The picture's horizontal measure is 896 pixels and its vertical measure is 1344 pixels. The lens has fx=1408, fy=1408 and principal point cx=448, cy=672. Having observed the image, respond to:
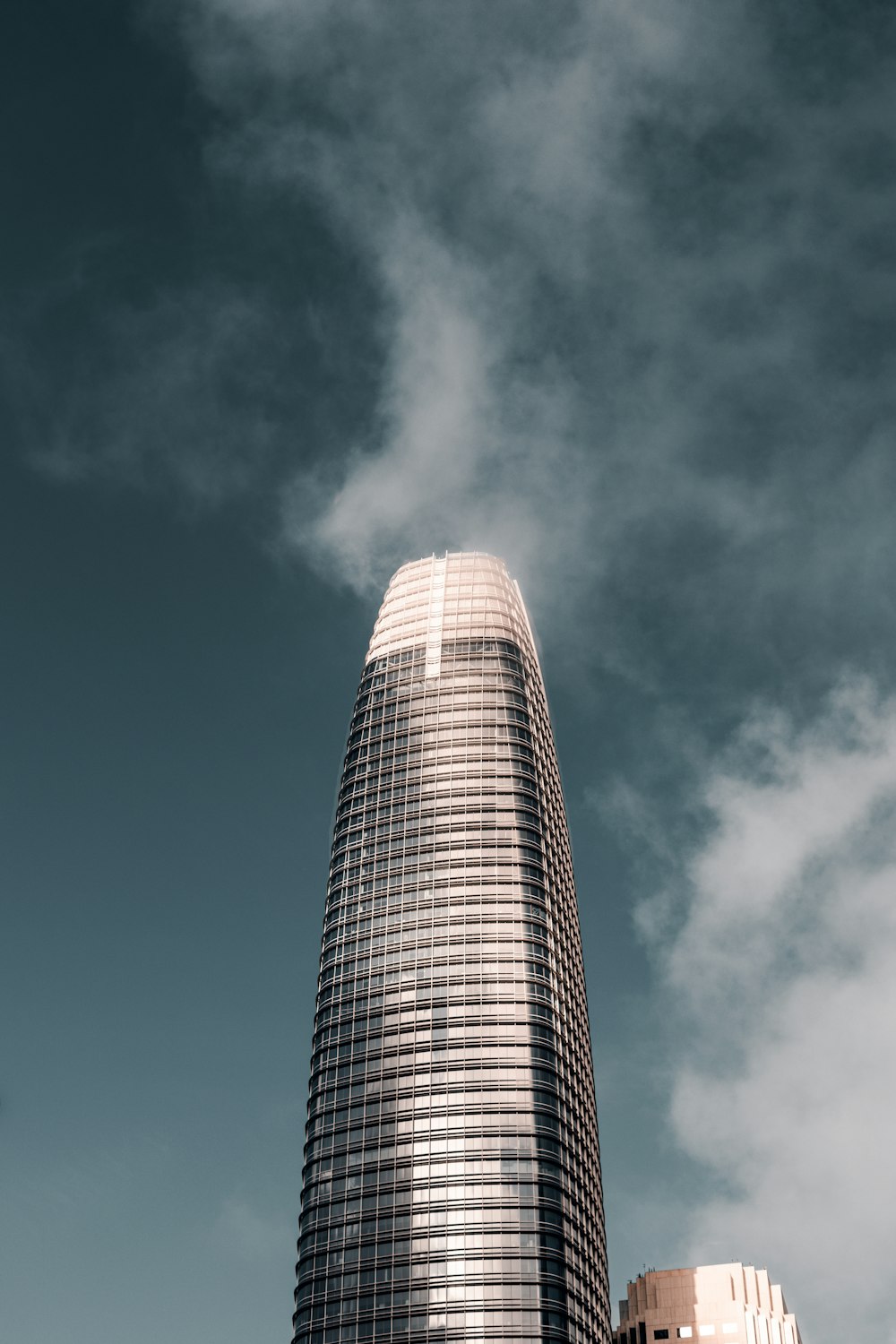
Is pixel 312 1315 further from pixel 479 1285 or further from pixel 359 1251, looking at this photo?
pixel 479 1285

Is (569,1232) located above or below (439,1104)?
below

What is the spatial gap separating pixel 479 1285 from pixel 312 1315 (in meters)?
25.5

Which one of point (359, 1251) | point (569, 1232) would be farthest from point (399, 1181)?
point (569, 1232)

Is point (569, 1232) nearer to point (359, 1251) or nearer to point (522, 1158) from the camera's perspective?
point (522, 1158)

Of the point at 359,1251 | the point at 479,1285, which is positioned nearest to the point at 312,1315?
the point at 359,1251

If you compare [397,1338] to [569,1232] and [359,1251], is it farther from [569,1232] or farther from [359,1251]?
[569,1232]

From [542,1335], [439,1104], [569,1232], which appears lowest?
[542,1335]

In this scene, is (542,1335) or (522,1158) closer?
(542,1335)

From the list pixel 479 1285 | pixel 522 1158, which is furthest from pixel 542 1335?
pixel 522 1158

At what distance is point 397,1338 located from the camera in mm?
184250

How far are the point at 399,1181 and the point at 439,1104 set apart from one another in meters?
11.7

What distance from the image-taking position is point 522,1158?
193875mm

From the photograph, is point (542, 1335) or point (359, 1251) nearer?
point (542, 1335)

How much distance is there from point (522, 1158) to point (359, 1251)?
84.5 ft
